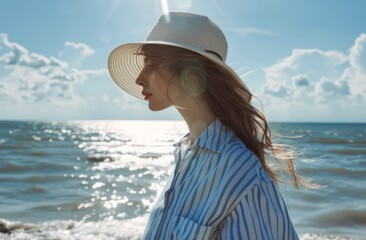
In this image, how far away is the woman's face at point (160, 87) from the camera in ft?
5.54

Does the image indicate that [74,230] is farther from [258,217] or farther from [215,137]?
[258,217]

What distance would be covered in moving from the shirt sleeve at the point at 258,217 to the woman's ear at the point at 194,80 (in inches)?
16.4

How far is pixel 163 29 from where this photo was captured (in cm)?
174

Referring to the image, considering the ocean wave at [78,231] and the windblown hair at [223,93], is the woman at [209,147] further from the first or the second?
the ocean wave at [78,231]

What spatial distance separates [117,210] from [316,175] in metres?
7.88

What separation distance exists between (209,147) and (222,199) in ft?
0.71

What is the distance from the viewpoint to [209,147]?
1.54m

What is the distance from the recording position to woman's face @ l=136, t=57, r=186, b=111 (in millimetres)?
1689

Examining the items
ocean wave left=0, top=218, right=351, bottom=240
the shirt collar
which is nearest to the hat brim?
the shirt collar

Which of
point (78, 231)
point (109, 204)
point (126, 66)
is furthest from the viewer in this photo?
point (109, 204)

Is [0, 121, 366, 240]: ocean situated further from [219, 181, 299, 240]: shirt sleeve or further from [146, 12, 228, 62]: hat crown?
[219, 181, 299, 240]: shirt sleeve

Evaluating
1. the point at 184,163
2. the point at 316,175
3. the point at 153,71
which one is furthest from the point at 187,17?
the point at 316,175

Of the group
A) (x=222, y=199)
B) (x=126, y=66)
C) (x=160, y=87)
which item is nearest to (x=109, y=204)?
(x=126, y=66)

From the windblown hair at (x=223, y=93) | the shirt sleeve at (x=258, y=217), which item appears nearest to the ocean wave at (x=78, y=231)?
the windblown hair at (x=223, y=93)
